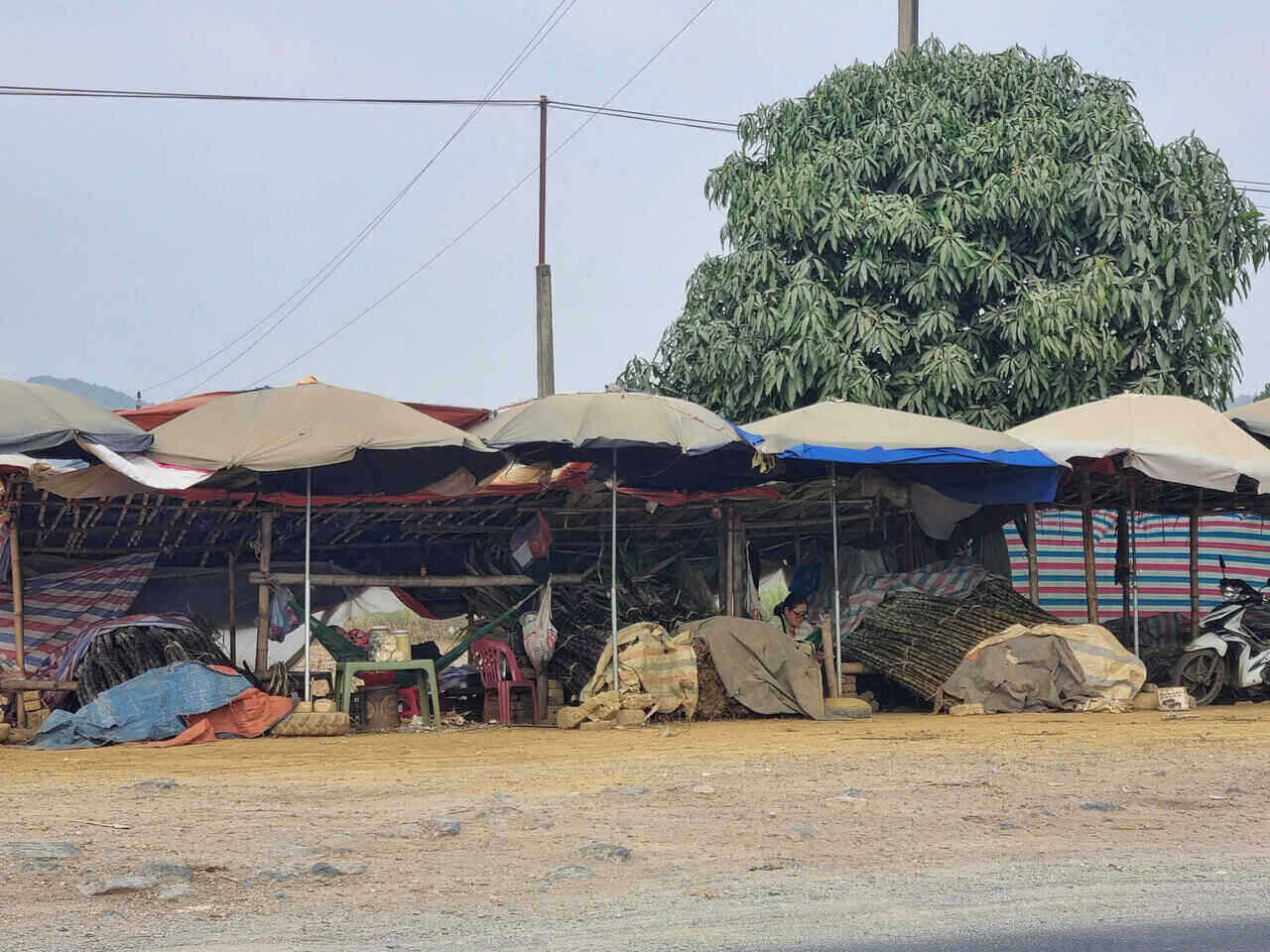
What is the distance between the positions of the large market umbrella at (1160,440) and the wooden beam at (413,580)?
165 inches

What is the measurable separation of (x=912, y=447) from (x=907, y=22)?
13.4m

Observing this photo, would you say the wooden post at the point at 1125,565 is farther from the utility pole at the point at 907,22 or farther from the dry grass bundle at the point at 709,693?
the utility pole at the point at 907,22

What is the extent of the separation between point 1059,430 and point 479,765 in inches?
253

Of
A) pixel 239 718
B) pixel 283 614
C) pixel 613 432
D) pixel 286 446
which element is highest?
pixel 613 432

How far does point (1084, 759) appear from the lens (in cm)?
905

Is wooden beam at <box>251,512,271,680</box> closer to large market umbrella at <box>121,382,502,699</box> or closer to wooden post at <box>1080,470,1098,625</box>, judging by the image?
large market umbrella at <box>121,382,502,699</box>

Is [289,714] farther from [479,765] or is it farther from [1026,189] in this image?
[1026,189]

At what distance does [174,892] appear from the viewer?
215 inches

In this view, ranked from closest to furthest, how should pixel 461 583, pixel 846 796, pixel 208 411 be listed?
pixel 846 796 < pixel 208 411 < pixel 461 583

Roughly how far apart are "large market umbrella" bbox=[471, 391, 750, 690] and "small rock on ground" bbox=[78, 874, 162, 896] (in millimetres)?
5994

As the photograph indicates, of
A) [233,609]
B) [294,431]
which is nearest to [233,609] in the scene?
[233,609]

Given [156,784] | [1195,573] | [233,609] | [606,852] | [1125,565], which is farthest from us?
[1125,565]

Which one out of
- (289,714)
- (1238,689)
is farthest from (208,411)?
(1238,689)

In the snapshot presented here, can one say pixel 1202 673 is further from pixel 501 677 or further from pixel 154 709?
pixel 154 709
